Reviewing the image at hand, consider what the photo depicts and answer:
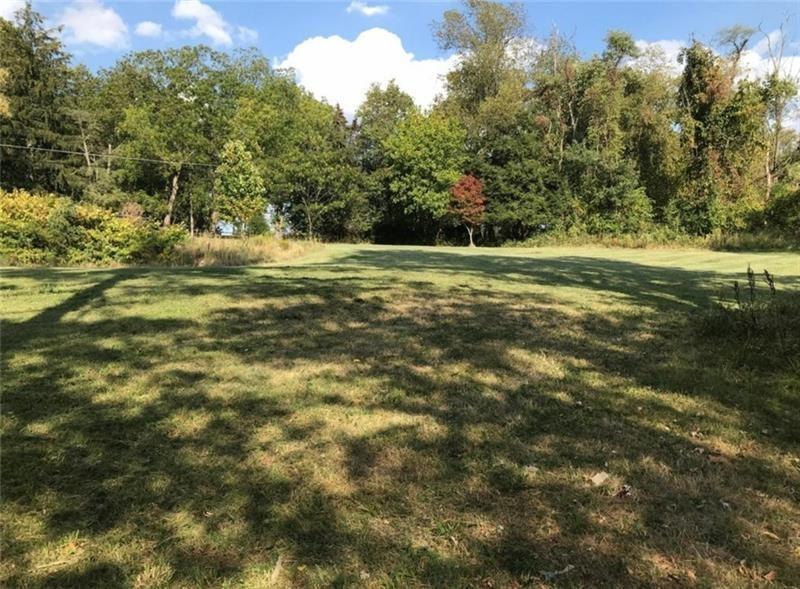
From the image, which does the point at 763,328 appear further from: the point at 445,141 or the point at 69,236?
the point at 445,141

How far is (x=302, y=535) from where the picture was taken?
2.34 metres

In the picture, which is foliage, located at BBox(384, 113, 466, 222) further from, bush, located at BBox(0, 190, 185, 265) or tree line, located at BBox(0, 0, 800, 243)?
bush, located at BBox(0, 190, 185, 265)

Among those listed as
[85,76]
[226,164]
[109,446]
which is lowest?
[109,446]

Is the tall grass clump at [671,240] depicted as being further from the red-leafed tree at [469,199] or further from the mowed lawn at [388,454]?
the mowed lawn at [388,454]

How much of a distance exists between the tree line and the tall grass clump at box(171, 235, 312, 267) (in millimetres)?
4525

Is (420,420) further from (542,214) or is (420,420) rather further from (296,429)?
(542,214)

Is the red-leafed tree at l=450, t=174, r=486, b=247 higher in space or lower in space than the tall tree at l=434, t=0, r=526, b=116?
lower

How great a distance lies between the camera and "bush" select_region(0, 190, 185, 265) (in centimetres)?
1359

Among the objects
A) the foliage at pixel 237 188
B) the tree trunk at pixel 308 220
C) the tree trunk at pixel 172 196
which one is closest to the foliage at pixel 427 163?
the tree trunk at pixel 308 220

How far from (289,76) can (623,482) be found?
51.6m

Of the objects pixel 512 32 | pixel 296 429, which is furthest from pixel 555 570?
pixel 512 32

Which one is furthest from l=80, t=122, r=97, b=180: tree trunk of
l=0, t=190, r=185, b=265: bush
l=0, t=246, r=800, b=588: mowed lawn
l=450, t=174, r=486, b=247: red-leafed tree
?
l=0, t=246, r=800, b=588: mowed lawn

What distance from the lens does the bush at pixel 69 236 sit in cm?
1359

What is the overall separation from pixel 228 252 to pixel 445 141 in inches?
971
